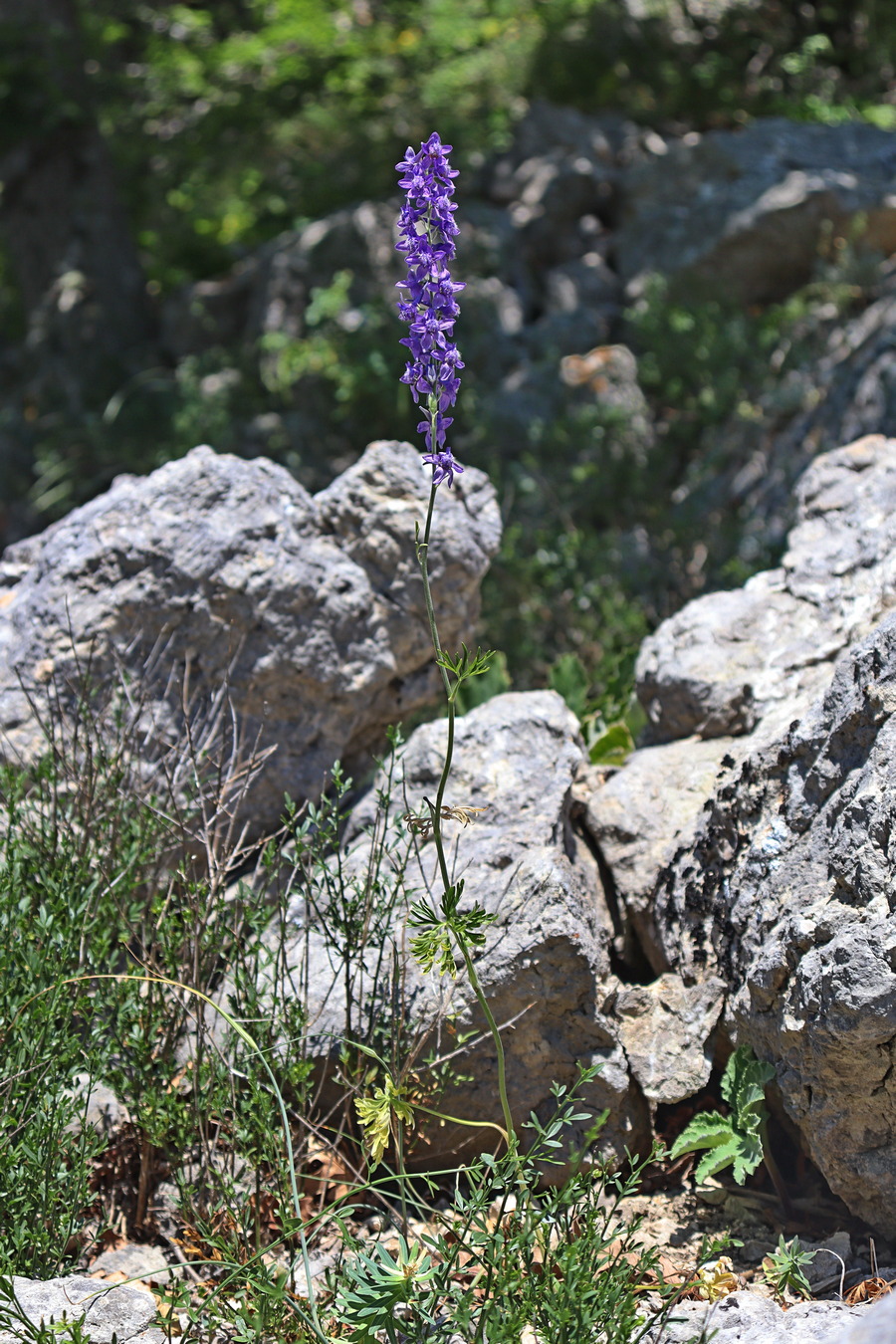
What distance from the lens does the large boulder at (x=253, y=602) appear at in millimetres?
3502

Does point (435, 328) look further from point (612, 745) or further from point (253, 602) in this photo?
point (612, 745)

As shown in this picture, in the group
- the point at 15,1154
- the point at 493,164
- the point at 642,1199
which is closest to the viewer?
the point at 15,1154

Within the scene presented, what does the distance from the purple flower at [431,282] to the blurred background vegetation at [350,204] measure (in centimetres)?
287

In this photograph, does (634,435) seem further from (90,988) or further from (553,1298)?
(553,1298)

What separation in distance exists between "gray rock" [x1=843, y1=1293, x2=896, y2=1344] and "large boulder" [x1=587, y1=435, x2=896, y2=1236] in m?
0.75

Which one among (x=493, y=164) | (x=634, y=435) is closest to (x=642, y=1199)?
(x=634, y=435)

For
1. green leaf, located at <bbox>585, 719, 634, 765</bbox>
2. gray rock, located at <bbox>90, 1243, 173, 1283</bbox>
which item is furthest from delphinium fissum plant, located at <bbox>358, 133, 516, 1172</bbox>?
green leaf, located at <bbox>585, 719, 634, 765</bbox>

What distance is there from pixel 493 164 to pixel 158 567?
5.93m

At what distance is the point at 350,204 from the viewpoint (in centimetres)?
803

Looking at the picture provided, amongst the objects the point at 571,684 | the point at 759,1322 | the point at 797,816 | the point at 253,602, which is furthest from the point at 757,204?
the point at 759,1322

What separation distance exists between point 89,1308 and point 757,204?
21.9ft

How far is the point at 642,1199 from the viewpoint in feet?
9.26

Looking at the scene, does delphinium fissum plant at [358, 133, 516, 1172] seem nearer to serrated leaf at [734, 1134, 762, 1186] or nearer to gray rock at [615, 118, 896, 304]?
serrated leaf at [734, 1134, 762, 1186]

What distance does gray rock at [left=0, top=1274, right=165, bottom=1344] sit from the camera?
2.21m
